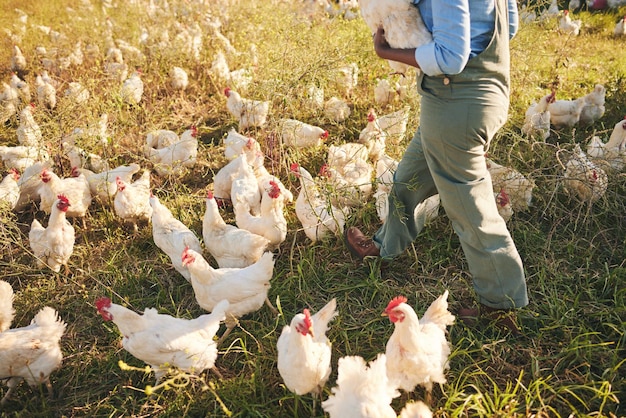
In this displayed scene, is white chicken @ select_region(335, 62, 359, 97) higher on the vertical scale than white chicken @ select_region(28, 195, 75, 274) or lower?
higher

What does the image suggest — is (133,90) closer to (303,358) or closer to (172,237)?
(172,237)

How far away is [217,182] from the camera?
3893 mm

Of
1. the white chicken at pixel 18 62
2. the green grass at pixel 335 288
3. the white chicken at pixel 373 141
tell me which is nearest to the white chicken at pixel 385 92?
the green grass at pixel 335 288

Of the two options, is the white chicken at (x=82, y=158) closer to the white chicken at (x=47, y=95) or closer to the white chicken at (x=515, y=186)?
the white chicken at (x=47, y=95)

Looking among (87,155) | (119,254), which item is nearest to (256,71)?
(87,155)

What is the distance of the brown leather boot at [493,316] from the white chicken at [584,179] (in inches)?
45.9

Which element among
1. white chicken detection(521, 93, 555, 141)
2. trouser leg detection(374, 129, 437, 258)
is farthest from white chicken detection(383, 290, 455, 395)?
white chicken detection(521, 93, 555, 141)

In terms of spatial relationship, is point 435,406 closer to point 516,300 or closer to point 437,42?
point 516,300

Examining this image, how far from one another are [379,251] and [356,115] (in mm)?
2431

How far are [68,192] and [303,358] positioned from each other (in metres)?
2.64

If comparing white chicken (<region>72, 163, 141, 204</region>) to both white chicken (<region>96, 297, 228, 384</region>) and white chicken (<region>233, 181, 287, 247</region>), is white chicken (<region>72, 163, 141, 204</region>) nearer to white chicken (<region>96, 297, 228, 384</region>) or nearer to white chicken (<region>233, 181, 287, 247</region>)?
white chicken (<region>233, 181, 287, 247</region>)

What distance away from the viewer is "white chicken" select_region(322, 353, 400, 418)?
1837 mm

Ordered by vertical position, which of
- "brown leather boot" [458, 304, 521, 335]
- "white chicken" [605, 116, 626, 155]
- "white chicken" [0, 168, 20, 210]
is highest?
"white chicken" [605, 116, 626, 155]

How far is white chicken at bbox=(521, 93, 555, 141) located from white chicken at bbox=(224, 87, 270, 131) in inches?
94.0
